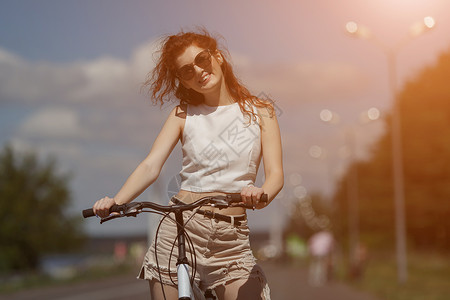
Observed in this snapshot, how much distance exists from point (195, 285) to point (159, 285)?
17 cm

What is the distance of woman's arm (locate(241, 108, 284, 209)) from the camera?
4.01 meters

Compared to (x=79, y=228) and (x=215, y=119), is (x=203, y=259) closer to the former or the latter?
(x=215, y=119)

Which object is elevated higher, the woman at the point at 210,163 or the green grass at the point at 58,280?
the woman at the point at 210,163

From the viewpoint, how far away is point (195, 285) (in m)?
4.00

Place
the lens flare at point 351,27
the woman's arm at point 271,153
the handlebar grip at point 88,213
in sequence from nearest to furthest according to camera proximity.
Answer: the handlebar grip at point 88,213 → the woman's arm at point 271,153 → the lens flare at point 351,27

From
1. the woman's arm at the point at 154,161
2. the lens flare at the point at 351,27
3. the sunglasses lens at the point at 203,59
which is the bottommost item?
the woman's arm at the point at 154,161

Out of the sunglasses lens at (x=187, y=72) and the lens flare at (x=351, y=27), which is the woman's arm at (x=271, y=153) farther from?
the lens flare at (x=351, y=27)

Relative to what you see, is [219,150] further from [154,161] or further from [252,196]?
[252,196]

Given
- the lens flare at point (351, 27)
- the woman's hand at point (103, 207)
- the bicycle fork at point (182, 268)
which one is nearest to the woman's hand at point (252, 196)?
the bicycle fork at point (182, 268)

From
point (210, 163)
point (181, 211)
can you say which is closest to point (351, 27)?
point (210, 163)

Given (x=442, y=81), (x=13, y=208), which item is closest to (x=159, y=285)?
(x=442, y=81)

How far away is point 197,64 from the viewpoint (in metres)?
4.08

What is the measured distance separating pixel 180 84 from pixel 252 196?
2.89 feet

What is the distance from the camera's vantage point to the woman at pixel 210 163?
4039 millimetres
